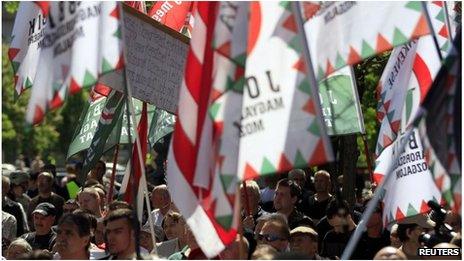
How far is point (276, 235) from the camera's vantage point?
948cm

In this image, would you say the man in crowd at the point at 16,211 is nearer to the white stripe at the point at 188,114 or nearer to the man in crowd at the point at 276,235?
the man in crowd at the point at 276,235

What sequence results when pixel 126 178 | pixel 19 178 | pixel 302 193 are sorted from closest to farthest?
pixel 126 178 → pixel 302 193 → pixel 19 178

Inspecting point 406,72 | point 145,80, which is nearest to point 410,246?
point 406,72

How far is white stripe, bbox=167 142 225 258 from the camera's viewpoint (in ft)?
28.0

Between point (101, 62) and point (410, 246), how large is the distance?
2.92 metres

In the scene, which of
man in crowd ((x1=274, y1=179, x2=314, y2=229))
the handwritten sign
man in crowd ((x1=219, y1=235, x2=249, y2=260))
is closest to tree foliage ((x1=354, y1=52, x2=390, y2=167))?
man in crowd ((x1=274, y1=179, x2=314, y2=229))

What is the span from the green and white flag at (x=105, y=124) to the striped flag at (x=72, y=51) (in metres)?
2.93

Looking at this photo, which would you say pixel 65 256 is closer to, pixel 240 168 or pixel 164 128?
pixel 240 168

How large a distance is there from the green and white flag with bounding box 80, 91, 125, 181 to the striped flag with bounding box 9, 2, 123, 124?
2.93m

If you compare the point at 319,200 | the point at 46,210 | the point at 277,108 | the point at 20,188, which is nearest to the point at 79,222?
the point at 277,108

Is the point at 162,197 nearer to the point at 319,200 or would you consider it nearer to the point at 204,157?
the point at 319,200

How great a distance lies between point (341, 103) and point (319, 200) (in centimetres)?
238

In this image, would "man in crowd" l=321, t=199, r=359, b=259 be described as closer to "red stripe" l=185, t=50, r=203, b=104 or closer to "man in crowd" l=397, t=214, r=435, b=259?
"man in crowd" l=397, t=214, r=435, b=259

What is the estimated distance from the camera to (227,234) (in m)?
8.49
